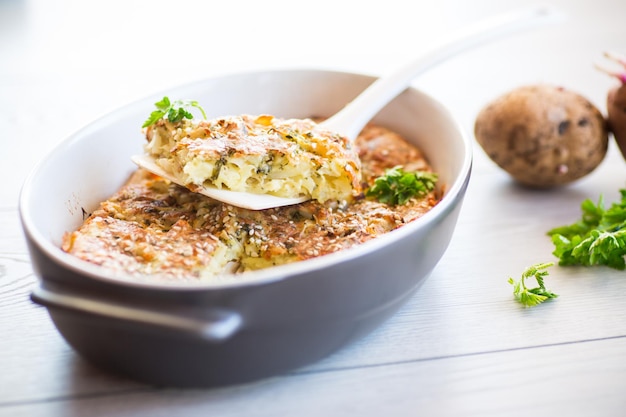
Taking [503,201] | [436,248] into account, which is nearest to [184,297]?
[436,248]

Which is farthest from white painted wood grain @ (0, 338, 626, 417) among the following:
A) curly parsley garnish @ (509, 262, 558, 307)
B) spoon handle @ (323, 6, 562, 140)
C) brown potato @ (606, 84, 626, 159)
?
brown potato @ (606, 84, 626, 159)

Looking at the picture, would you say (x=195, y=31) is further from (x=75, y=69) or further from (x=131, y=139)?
(x=131, y=139)

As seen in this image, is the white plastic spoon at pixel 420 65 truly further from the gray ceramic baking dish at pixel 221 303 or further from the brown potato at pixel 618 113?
the gray ceramic baking dish at pixel 221 303

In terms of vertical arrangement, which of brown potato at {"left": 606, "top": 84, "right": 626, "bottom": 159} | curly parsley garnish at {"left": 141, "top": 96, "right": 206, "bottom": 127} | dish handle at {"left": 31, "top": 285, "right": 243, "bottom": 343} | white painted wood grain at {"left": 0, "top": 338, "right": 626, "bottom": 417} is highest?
curly parsley garnish at {"left": 141, "top": 96, "right": 206, "bottom": 127}

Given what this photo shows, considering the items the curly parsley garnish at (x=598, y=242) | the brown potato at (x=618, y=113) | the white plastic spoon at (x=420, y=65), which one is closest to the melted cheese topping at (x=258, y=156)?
the white plastic spoon at (x=420, y=65)

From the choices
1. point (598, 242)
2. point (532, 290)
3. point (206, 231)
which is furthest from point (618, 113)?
point (206, 231)

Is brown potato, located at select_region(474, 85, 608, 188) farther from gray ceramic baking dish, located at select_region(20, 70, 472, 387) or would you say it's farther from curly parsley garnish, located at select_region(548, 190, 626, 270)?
gray ceramic baking dish, located at select_region(20, 70, 472, 387)
